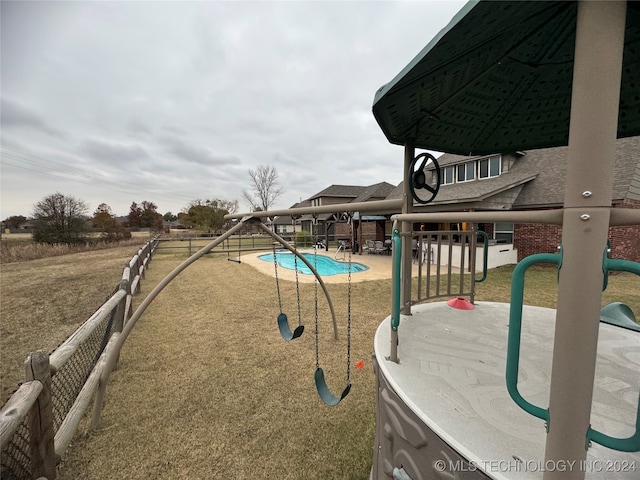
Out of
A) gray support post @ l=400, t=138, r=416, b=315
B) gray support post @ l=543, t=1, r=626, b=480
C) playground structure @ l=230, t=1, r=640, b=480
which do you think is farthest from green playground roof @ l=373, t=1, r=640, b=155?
gray support post @ l=543, t=1, r=626, b=480

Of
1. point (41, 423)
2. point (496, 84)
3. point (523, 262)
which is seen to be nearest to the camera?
point (523, 262)

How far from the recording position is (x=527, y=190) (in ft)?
39.0

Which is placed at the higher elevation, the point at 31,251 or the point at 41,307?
the point at 31,251

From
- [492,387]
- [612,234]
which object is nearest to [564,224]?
[492,387]

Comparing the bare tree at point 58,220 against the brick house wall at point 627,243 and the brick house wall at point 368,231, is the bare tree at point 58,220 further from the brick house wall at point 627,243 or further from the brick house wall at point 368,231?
the brick house wall at point 627,243

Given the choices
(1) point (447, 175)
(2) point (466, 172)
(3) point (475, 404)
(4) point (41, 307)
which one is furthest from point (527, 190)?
(4) point (41, 307)

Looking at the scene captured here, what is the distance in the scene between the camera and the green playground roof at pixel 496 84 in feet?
4.68

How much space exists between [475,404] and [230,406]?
2.76m

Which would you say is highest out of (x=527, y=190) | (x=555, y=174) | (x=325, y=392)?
(x=555, y=174)

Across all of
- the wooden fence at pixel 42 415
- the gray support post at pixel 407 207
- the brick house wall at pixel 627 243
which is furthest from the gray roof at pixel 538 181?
the wooden fence at pixel 42 415

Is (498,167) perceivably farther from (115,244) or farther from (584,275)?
(115,244)

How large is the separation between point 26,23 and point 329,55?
953cm

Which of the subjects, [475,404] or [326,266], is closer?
[475,404]

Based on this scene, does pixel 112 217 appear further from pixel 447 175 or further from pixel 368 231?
pixel 447 175
